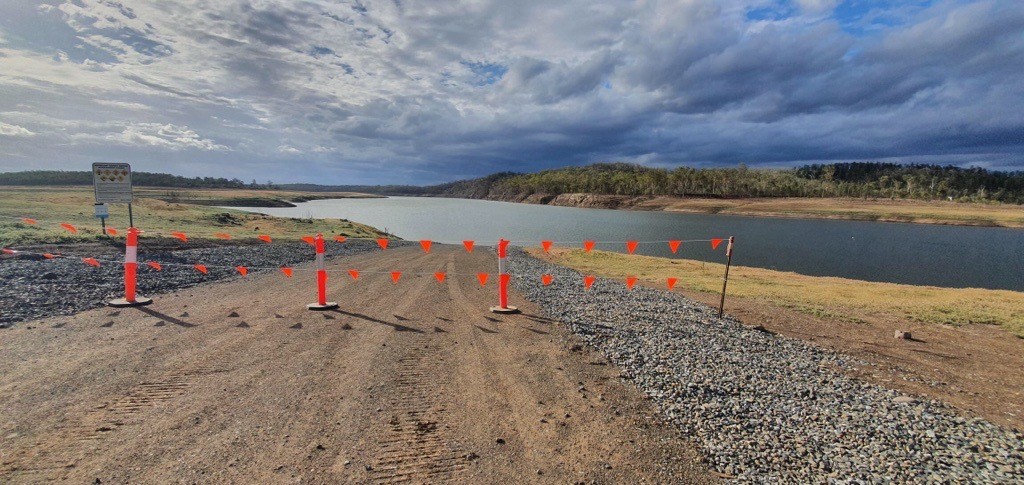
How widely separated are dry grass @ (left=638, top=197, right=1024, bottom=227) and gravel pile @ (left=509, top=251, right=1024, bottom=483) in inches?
4794

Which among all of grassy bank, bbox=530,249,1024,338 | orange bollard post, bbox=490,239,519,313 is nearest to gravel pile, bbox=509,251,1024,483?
orange bollard post, bbox=490,239,519,313

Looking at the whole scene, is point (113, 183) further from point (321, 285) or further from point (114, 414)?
point (114, 414)

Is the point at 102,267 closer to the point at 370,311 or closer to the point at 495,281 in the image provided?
the point at 370,311

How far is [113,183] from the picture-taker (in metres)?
20.1

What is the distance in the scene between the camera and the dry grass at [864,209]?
98.1 metres

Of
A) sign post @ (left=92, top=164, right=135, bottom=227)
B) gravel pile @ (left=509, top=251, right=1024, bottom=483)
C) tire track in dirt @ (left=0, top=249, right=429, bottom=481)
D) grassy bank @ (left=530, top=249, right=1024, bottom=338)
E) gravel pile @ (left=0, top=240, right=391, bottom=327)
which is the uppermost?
sign post @ (left=92, top=164, right=135, bottom=227)

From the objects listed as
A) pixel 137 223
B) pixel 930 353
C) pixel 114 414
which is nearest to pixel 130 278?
pixel 114 414

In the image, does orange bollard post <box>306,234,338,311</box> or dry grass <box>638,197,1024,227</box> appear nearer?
orange bollard post <box>306,234,338,311</box>

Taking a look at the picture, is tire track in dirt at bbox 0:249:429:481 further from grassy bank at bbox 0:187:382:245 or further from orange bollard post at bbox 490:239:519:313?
grassy bank at bbox 0:187:382:245

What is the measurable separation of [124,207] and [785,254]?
6039cm

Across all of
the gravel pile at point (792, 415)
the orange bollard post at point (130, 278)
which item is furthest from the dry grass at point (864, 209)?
the orange bollard post at point (130, 278)

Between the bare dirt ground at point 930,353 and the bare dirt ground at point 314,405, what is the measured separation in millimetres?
4887

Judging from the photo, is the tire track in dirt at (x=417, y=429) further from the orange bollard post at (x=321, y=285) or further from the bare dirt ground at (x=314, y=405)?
Answer: the orange bollard post at (x=321, y=285)

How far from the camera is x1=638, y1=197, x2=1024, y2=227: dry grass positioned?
98.1 metres
